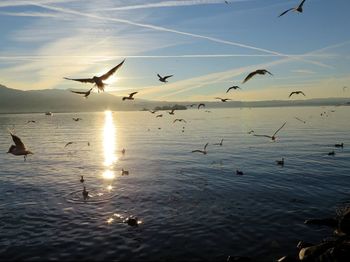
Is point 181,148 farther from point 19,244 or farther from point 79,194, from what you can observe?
point 19,244

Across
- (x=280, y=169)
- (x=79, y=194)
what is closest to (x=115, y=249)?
(x=79, y=194)

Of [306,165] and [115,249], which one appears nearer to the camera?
[115,249]

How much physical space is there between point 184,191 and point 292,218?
1019cm

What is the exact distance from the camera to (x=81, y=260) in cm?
1905

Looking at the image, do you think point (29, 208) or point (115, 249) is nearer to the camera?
point (115, 249)

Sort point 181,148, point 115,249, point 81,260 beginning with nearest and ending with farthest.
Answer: point 81,260
point 115,249
point 181,148

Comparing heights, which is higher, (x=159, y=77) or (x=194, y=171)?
(x=159, y=77)

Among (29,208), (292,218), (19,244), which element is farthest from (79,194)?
(292,218)

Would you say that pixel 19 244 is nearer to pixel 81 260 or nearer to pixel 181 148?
pixel 81 260

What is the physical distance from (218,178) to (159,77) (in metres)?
11.4

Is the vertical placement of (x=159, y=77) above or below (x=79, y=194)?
above

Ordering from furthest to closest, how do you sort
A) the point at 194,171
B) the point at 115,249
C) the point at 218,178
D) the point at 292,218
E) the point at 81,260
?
the point at 194,171
the point at 218,178
the point at 292,218
the point at 115,249
the point at 81,260

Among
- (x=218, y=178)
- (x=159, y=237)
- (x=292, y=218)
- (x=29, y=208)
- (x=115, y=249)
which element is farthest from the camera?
(x=218, y=178)

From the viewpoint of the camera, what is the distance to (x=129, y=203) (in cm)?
2912
